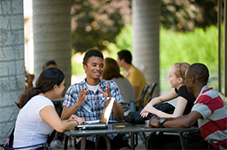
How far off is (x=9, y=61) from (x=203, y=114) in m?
2.31

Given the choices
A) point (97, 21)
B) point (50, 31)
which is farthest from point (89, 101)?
point (97, 21)

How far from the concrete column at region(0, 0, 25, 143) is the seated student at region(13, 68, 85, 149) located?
0.76 m

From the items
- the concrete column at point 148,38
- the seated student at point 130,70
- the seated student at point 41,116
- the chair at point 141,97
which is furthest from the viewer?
the concrete column at point 148,38

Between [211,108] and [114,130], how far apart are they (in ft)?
2.96

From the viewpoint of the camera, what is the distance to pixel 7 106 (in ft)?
17.0

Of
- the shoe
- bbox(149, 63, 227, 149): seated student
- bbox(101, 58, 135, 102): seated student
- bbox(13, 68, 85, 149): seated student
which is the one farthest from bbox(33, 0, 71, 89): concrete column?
bbox(149, 63, 227, 149): seated student

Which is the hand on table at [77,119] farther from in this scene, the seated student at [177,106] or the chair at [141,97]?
the chair at [141,97]

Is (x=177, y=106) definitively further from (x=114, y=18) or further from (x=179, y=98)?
(x=114, y=18)

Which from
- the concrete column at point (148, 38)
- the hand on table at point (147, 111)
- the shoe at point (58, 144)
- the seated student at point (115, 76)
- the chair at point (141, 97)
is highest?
the concrete column at point (148, 38)

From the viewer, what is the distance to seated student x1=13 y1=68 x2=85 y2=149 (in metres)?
4.18

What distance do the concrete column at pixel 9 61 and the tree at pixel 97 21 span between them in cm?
1903

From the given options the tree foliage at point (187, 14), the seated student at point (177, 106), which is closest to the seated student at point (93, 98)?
the seated student at point (177, 106)

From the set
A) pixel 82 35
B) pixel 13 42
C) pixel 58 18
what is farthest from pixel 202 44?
pixel 13 42

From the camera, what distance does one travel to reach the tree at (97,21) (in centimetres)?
2433
